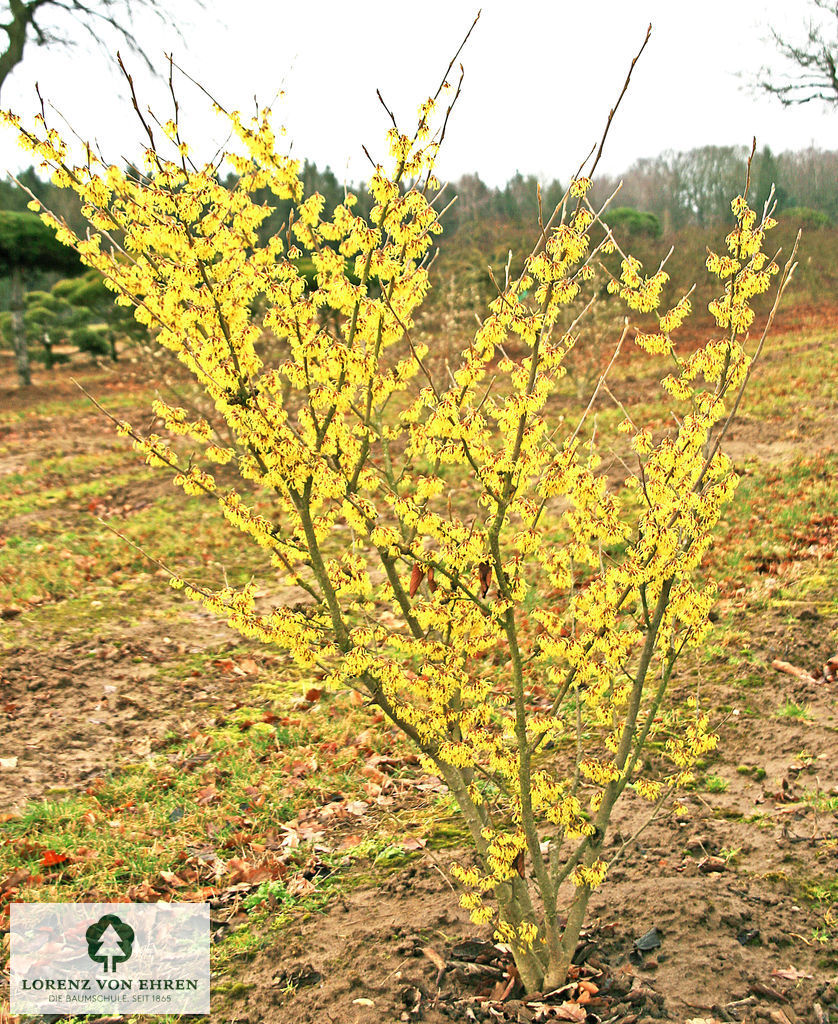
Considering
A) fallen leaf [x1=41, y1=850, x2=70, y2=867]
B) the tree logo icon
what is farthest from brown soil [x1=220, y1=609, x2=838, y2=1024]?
fallen leaf [x1=41, y1=850, x2=70, y2=867]

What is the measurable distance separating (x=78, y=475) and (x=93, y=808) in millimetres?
8986

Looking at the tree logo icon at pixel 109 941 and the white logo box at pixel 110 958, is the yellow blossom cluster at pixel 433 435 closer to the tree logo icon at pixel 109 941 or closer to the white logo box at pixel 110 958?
the white logo box at pixel 110 958

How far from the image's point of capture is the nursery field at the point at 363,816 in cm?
287

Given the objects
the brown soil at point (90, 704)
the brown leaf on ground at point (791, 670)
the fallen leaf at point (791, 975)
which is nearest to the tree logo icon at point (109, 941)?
the brown soil at point (90, 704)

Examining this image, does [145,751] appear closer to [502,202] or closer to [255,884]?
[255,884]

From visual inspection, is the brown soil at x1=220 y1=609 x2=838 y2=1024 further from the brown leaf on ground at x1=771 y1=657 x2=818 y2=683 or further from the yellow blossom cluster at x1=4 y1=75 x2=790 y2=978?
the brown leaf on ground at x1=771 y1=657 x2=818 y2=683

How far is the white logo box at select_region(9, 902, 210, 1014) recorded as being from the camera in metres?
2.99

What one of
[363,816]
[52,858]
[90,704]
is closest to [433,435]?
[363,816]

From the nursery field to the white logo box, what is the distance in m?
0.10

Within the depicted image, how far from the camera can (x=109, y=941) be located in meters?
3.35

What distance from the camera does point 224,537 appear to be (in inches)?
368

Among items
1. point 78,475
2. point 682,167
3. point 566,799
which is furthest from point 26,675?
point 682,167

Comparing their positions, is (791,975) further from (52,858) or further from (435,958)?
(52,858)

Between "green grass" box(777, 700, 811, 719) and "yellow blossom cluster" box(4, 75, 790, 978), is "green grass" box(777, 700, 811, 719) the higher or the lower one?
the lower one
